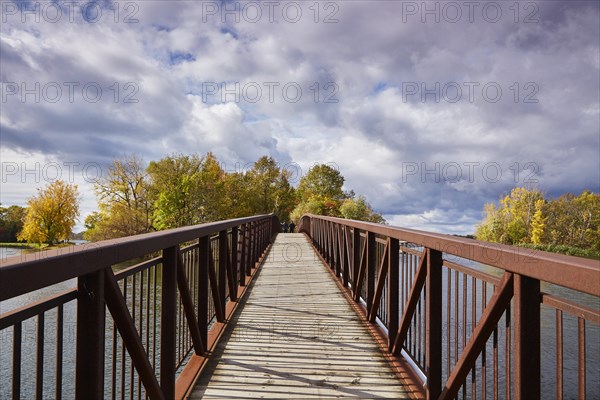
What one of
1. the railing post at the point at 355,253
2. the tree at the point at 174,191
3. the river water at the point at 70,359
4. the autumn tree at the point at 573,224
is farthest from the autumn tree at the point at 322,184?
the railing post at the point at 355,253

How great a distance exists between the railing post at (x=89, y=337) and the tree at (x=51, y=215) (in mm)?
46865

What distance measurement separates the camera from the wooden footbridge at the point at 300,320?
1523 millimetres

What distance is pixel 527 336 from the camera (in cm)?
170

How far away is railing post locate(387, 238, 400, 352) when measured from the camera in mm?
3662

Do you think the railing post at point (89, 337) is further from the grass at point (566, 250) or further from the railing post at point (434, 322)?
the grass at point (566, 250)

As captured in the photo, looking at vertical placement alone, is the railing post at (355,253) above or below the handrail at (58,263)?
below

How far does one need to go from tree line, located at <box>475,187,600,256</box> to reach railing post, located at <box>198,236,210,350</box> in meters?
41.3

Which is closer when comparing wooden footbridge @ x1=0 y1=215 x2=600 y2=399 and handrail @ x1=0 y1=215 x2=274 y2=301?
handrail @ x1=0 y1=215 x2=274 y2=301

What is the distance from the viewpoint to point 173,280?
2641 mm

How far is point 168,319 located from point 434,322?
1728 millimetres

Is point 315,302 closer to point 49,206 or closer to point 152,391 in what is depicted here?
point 152,391

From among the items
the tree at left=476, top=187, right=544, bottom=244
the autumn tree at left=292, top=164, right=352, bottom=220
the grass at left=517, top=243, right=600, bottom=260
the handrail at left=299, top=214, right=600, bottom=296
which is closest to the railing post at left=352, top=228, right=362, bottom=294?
the handrail at left=299, top=214, right=600, bottom=296

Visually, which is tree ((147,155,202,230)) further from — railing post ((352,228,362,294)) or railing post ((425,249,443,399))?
railing post ((425,249,443,399))

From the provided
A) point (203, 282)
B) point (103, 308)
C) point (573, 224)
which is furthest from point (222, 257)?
point (573, 224)
